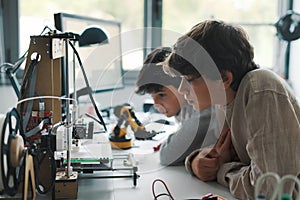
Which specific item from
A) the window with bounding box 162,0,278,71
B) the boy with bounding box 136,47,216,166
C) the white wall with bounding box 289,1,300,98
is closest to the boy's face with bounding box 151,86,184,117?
the boy with bounding box 136,47,216,166

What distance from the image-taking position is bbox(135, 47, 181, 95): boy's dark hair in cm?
147

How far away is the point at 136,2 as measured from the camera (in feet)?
8.48

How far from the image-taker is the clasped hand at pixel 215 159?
1292 mm

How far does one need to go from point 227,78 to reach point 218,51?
84 mm

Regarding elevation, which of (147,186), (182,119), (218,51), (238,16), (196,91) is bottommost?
(147,186)

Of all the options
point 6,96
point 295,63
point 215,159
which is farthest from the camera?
point 295,63

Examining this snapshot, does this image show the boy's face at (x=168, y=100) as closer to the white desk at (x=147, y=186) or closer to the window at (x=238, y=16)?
the white desk at (x=147, y=186)

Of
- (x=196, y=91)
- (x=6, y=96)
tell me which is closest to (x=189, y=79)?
(x=196, y=91)

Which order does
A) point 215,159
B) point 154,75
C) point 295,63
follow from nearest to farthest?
1. point 215,159
2. point 154,75
3. point 295,63

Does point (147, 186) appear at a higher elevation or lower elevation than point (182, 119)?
lower

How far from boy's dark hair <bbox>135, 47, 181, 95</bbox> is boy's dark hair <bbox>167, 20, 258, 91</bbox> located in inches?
8.3

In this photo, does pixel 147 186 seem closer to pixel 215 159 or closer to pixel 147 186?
pixel 147 186

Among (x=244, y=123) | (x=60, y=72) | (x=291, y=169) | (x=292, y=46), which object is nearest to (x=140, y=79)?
(x=60, y=72)

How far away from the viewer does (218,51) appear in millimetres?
1175
